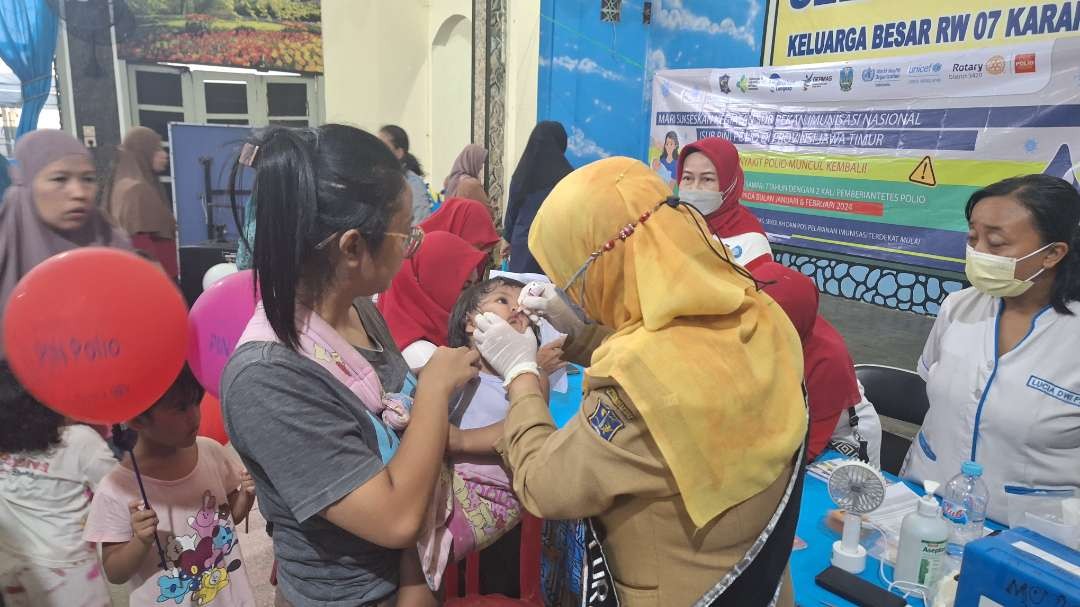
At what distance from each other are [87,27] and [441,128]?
368cm

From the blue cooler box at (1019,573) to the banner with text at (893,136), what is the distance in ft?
7.89

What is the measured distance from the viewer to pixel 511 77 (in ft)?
21.3

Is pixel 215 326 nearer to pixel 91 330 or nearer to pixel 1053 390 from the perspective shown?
pixel 91 330

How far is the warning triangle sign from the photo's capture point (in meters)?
3.35

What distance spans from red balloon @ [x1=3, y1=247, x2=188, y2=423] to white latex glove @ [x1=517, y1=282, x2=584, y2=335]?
0.77 meters

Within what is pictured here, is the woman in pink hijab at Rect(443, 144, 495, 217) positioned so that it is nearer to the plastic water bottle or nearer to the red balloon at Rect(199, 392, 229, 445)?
the red balloon at Rect(199, 392, 229, 445)

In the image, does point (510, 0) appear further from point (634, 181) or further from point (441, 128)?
point (634, 181)

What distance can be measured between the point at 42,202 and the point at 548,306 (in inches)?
85.7

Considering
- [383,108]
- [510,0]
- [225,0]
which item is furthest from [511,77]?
[225,0]

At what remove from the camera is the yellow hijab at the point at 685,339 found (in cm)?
100

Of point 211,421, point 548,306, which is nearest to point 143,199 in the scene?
point 211,421

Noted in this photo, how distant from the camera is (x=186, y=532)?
163cm

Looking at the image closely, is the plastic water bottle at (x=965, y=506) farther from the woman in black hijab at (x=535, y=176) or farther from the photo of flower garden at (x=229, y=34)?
the photo of flower garden at (x=229, y=34)

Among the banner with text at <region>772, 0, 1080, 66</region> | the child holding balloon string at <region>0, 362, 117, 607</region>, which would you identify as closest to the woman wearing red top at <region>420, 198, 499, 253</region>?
the child holding balloon string at <region>0, 362, 117, 607</region>
